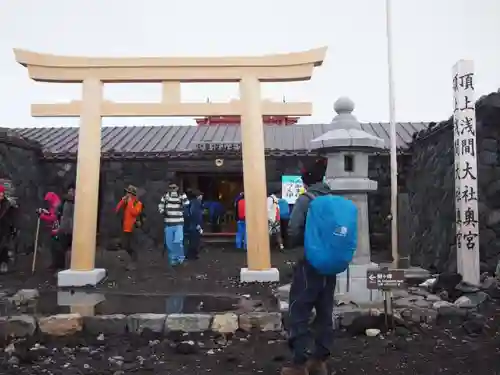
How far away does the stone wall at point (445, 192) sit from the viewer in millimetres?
7520

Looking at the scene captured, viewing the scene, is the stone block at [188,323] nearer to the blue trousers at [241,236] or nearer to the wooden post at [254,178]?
the wooden post at [254,178]

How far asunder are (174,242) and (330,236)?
6.70 metres

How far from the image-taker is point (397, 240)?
10.4 m

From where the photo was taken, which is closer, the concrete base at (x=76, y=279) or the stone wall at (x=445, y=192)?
the stone wall at (x=445, y=192)

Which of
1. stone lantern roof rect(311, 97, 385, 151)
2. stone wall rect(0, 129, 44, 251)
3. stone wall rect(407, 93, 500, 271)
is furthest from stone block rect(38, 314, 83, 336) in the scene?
stone wall rect(0, 129, 44, 251)

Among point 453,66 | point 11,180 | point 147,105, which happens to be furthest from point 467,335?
point 11,180

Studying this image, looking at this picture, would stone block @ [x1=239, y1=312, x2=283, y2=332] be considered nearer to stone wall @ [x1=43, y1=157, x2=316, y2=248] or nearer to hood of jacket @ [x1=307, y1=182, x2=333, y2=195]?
hood of jacket @ [x1=307, y1=182, x2=333, y2=195]

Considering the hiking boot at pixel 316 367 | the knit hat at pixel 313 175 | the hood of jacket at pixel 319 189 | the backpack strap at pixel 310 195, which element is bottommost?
the hiking boot at pixel 316 367

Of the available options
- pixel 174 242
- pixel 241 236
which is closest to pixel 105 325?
pixel 174 242

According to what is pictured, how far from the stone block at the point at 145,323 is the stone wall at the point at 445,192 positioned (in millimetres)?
4927

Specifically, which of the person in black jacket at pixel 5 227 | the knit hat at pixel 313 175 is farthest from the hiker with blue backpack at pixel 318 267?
the person in black jacket at pixel 5 227

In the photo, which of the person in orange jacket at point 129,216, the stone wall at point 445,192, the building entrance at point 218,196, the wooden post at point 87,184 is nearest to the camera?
the stone wall at point 445,192

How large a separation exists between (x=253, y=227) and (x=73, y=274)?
298 centimetres

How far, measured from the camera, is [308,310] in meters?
3.92
